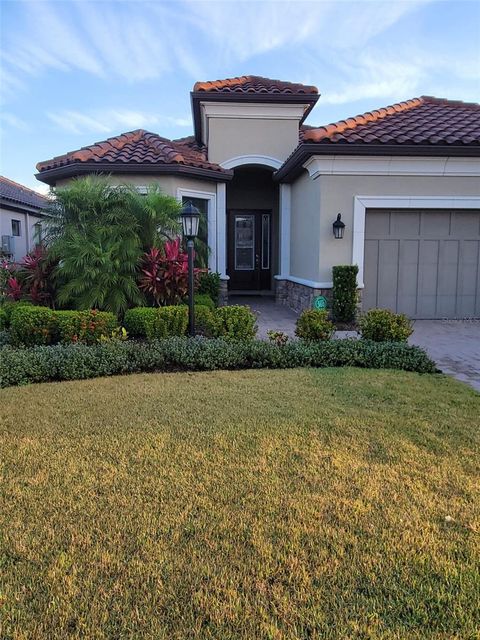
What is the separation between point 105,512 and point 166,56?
10024 mm

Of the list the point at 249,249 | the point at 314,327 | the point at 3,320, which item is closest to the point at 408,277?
the point at 314,327

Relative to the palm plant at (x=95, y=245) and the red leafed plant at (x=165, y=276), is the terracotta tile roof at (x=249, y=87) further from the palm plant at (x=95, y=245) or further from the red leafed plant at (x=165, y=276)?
the red leafed plant at (x=165, y=276)

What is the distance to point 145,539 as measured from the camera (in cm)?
264

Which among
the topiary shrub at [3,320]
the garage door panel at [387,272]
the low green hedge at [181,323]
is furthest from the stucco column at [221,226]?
the topiary shrub at [3,320]

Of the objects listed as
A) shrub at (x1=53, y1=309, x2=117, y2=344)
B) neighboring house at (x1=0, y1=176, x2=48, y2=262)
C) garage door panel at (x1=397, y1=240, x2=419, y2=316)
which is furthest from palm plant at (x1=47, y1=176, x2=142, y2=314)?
neighboring house at (x1=0, y1=176, x2=48, y2=262)

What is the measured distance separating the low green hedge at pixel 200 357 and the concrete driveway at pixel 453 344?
1.60 ft

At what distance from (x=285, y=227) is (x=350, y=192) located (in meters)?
3.60

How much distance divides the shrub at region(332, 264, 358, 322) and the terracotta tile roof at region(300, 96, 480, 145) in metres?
2.45

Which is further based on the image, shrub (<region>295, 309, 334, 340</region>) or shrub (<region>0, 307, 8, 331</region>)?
shrub (<region>0, 307, 8, 331</region>)

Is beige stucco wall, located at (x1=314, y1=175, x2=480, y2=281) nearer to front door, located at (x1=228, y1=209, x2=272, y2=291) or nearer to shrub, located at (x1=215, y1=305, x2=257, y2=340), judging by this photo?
shrub, located at (x1=215, y1=305, x2=257, y2=340)

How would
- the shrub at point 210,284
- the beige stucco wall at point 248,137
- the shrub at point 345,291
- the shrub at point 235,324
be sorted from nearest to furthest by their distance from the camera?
1. the shrub at point 235,324
2. the shrub at point 345,291
3. the shrub at point 210,284
4. the beige stucco wall at point 248,137

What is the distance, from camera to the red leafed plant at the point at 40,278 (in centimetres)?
869

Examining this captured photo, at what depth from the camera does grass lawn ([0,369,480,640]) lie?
2115 millimetres

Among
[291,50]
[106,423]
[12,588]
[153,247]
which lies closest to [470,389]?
[106,423]
